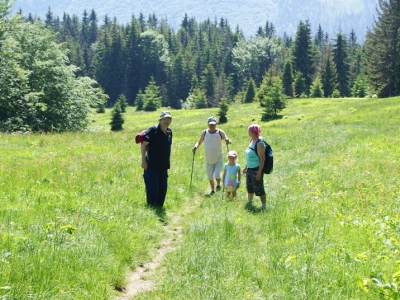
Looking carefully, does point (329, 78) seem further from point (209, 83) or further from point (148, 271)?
point (148, 271)

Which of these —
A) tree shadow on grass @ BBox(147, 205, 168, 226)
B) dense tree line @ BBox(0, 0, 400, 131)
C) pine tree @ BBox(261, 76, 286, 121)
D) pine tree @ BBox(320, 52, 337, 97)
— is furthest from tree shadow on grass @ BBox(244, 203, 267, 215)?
pine tree @ BBox(320, 52, 337, 97)

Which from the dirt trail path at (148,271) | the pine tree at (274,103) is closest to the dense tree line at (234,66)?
the pine tree at (274,103)

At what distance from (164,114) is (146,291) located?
4757 millimetres

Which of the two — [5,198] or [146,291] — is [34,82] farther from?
[146,291]

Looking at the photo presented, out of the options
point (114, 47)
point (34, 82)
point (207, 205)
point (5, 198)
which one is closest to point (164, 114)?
point (207, 205)

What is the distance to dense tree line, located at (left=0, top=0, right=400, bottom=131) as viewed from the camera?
66.2 m

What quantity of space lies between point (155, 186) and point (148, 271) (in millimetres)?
3245

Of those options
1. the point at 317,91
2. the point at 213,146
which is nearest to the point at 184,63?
the point at 317,91

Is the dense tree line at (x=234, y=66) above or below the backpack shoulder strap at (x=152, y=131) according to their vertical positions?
above

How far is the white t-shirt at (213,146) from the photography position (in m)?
11.9

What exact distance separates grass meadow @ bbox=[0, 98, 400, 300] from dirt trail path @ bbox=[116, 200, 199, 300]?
0.37 ft

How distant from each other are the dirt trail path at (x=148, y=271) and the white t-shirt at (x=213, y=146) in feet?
13.0

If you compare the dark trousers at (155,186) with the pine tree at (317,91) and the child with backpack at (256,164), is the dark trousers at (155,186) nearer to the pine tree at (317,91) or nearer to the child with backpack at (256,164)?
the child with backpack at (256,164)

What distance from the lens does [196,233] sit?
707 centimetres
